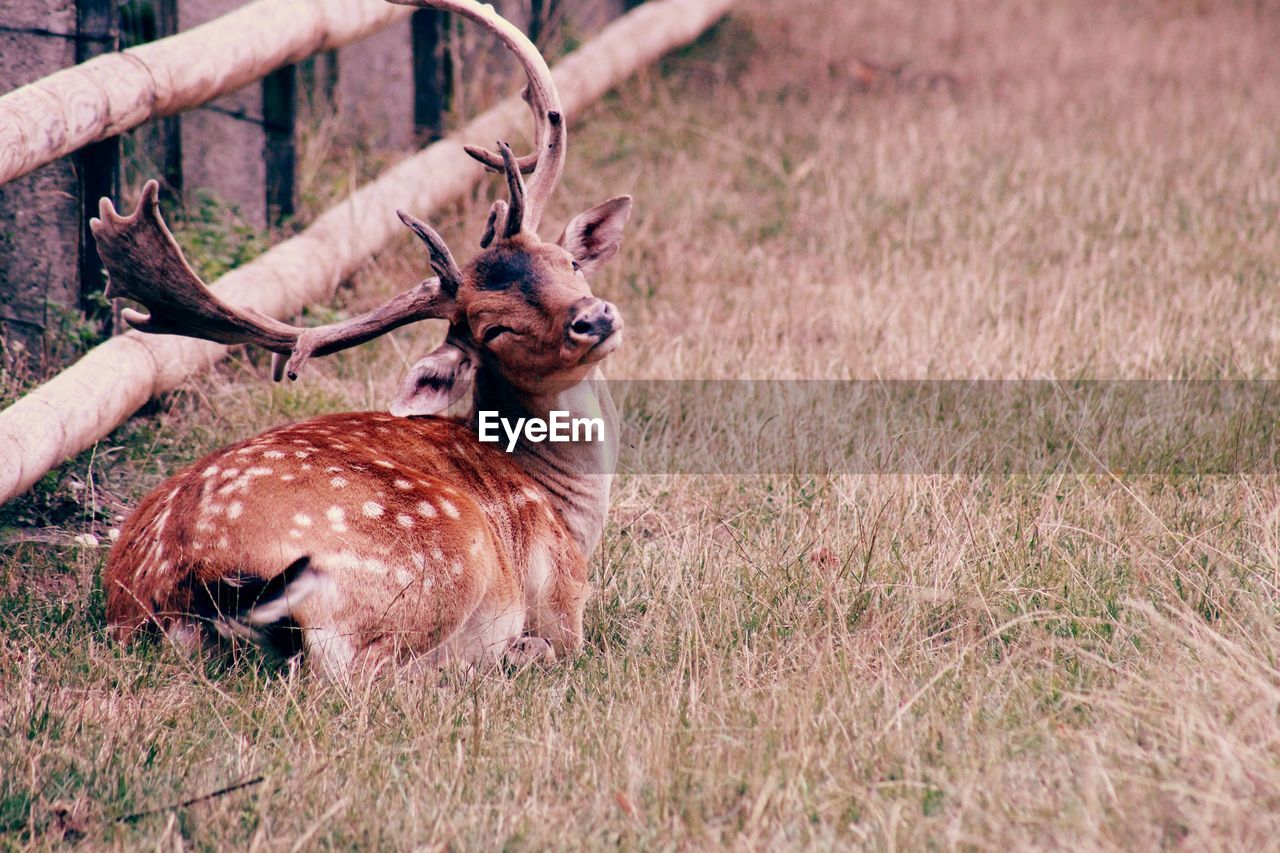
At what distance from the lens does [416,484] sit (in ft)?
12.5

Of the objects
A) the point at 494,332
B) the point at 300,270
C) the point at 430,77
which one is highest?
the point at 494,332

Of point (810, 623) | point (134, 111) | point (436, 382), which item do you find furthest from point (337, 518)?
point (134, 111)

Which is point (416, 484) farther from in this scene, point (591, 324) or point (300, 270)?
point (300, 270)

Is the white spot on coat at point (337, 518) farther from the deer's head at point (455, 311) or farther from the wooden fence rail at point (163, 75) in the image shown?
the wooden fence rail at point (163, 75)

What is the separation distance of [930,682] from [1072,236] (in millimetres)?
4718

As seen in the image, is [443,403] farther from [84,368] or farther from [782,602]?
[84,368]

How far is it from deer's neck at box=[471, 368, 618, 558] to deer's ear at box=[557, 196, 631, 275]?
0.36 metres

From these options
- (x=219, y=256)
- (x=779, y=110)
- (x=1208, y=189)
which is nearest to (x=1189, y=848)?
(x=219, y=256)

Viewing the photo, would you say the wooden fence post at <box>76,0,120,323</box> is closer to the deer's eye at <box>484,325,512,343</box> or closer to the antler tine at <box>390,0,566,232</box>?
the antler tine at <box>390,0,566,232</box>

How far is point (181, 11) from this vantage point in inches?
256

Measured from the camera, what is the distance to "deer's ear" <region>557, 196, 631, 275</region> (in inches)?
175

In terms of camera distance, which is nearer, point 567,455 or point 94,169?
point 567,455

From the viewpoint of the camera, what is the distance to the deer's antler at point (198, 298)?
397cm

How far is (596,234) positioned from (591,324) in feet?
2.30
